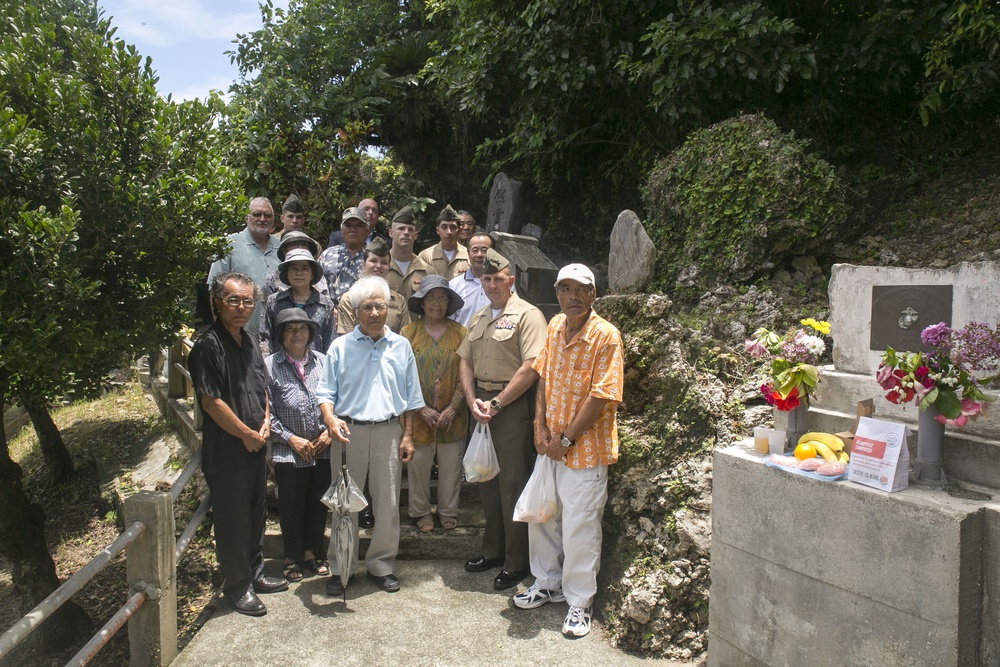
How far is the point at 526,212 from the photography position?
10.2 meters

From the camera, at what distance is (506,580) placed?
4.55 m

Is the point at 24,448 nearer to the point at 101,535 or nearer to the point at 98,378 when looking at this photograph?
the point at 101,535

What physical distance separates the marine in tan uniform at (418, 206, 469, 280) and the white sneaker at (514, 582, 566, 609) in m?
2.77

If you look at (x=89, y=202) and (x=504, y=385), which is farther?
(x=504, y=385)

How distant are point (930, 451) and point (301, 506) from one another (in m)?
3.63

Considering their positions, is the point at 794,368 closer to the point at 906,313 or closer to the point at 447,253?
the point at 906,313

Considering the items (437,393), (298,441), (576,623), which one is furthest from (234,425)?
(576,623)

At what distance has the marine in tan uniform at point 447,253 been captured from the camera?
6051 mm

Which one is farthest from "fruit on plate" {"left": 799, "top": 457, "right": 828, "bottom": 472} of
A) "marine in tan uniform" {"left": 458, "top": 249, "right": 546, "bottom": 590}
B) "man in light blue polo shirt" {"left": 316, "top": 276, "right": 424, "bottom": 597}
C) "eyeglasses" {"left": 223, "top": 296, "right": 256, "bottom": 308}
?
"eyeglasses" {"left": 223, "top": 296, "right": 256, "bottom": 308}

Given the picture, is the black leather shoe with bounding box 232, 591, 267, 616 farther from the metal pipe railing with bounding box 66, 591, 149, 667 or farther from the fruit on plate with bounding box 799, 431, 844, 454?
the fruit on plate with bounding box 799, 431, 844, 454

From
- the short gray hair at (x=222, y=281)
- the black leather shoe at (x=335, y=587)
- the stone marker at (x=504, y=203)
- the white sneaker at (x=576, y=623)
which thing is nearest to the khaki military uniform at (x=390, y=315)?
the short gray hair at (x=222, y=281)

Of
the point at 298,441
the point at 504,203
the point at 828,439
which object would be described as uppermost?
the point at 504,203

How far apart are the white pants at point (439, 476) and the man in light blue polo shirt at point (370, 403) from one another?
348 millimetres

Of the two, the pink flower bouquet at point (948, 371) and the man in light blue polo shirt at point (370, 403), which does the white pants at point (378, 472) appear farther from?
the pink flower bouquet at point (948, 371)
